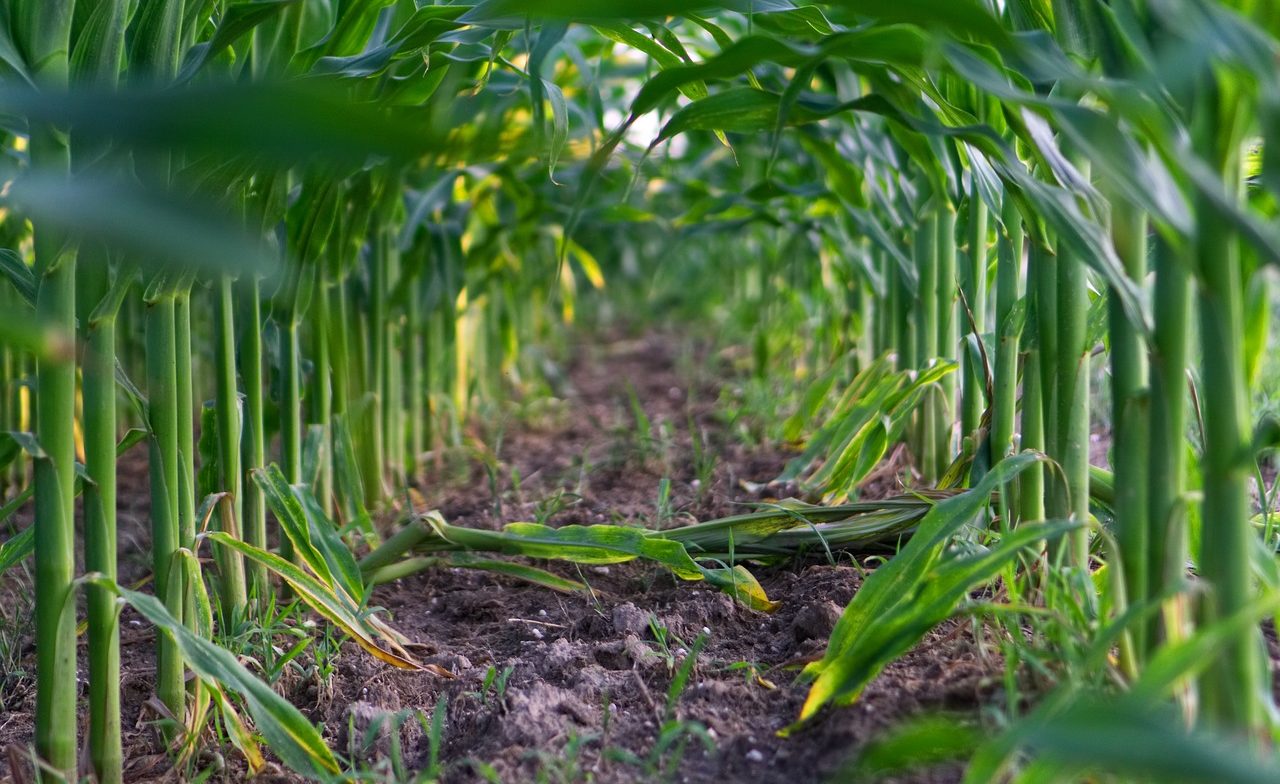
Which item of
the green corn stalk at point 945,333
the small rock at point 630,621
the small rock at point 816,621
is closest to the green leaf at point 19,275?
the small rock at point 630,621

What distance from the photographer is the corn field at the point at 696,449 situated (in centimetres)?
62

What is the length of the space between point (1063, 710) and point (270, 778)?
2.44 ft

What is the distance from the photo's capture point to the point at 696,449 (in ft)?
6.09

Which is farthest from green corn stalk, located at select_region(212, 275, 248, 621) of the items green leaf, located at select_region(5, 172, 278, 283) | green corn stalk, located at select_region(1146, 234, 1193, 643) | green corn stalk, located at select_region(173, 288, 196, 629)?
green corn stalk, located at select_region(1146, 234, 1193, 643)

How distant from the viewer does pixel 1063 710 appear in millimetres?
721

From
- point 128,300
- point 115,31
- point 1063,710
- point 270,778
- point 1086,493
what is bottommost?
point 270,778

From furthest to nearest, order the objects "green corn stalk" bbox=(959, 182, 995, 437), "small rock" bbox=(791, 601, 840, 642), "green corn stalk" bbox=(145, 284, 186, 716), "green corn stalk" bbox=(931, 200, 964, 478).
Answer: "green corn stalk" bbox=(931, 200, 964, 478) → "green corn stalk" bbox=(959, 182, 995, 437) → "small rock" bbox=(791, 601, 840, 642) → "green corn stalk" bbox=(145, 284, 186, 716)

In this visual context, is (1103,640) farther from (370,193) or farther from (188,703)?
(370,193)

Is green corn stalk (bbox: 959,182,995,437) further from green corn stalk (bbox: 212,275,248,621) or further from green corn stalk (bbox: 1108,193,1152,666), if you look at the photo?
green corn stalk (bbox: 212,275,248,621)

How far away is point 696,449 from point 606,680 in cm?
80

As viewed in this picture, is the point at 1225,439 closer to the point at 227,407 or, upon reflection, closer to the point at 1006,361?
the point at 1006,361

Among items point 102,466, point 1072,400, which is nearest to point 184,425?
point 102,466

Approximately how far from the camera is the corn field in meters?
0.62

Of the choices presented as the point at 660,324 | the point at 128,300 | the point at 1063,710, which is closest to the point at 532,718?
the point at 1063,710
